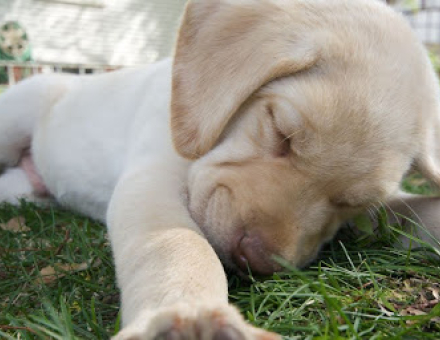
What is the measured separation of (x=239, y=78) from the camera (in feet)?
8.14

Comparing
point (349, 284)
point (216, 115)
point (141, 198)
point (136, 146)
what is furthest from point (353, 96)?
point (136, 146)

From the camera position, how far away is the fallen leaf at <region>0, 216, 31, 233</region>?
3264 mm

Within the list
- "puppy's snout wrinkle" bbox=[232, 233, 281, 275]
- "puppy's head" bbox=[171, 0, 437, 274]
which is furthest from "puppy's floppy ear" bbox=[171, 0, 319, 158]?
"puppy's snout wrinkle" bbox=[232, 233, 281, 275]

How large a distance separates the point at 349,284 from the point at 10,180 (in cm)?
304

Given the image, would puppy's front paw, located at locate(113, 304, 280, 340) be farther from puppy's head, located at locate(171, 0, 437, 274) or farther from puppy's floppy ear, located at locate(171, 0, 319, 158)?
puppy's floppy ear, located at locate(171, 0, 319, 158)

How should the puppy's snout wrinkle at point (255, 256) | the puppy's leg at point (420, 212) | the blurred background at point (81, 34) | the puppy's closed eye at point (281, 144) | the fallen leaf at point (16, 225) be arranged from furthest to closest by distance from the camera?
the blurred background at point (81, 34), the fallen leaf at point (16, 225), the puppy's leg at point (420, 212), the puppy's closed eye at point (281, 144), the puppy's snout wrinkle at point (255, 256)

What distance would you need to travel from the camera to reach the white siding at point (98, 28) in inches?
593

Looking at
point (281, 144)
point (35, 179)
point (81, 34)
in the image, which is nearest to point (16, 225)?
point (35, 179)

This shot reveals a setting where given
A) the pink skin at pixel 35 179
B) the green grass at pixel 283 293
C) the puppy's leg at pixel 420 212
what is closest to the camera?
the green grass at pixel 283 293

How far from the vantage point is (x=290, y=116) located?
2387 millimetres

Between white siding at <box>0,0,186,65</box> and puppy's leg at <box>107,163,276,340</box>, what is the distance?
12.3 metres

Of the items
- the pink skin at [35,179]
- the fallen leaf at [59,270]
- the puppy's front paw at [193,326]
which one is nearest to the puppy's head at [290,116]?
the fallen leaf at [59,270]

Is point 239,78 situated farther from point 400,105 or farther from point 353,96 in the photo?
point 400,105

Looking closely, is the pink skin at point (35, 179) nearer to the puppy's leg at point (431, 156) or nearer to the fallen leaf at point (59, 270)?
the fallen leaf at point (59, 270)
